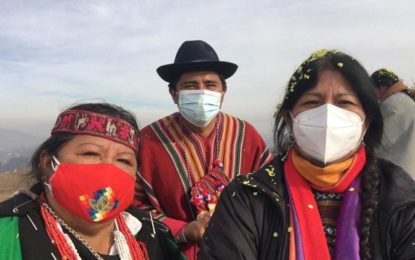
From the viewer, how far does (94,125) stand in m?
1.96

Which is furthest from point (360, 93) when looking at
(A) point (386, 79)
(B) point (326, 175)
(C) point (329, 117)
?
(A) point (386, 79)

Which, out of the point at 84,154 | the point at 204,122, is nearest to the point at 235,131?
the point at 204,122

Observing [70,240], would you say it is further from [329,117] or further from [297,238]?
[329,117]

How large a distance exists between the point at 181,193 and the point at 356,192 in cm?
135

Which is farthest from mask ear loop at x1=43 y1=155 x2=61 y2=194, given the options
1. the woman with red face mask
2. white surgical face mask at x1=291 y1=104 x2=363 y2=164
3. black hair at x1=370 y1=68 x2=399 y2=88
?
black hair at x1=370 y1=68 x2=399 y2=88

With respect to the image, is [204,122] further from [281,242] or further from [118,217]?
[281,242]

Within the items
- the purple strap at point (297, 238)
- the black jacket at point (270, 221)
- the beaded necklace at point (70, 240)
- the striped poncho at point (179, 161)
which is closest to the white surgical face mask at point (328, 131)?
the black jacket at point (270, 221)

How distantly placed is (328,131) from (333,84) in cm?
21

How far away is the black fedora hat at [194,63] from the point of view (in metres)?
2.90

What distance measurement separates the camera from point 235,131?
10.2 ft

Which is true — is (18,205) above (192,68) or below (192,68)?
below

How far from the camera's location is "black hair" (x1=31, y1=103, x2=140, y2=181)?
1.97 m

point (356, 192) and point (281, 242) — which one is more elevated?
point (356, 192)

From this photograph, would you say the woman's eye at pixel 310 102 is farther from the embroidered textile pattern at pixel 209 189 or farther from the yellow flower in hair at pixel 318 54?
the embroidered textile pattern at pixel 209 189
